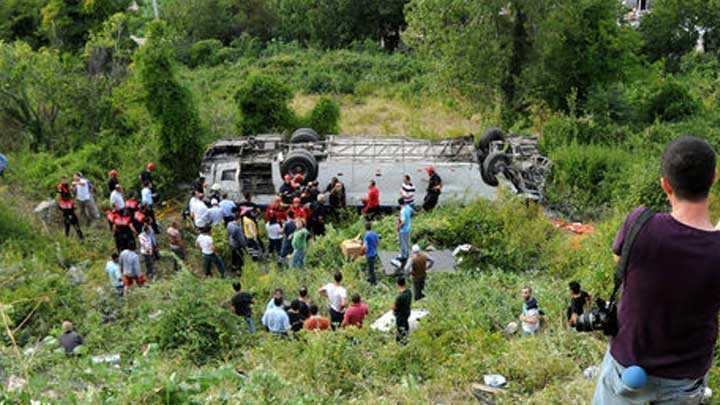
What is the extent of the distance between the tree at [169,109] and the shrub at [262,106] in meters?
2.61

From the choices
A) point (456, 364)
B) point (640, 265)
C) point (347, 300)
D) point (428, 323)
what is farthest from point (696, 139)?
point (347, 300)

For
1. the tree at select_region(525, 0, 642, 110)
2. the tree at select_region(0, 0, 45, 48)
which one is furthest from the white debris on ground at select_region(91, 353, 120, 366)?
the tree at select_region(0, 0, 45, 48)

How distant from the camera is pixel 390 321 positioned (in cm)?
966

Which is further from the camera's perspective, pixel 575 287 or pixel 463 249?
pixel 463 249

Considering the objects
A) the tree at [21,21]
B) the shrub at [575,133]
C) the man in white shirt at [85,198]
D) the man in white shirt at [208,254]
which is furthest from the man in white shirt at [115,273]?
the tree at [21,21]

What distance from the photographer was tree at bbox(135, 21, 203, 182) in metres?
17.1

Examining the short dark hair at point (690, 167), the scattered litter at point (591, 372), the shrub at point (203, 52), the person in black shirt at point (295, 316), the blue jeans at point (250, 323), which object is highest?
the short dark hair at point (690, 167)

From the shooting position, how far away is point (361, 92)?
2939 cm

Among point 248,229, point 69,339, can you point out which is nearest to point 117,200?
point 248,229

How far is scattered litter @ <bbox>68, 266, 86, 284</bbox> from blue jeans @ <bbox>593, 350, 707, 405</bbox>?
34.5 feet

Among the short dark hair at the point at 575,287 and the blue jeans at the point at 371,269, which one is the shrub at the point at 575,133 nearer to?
the blue jeans at the point at 371,269

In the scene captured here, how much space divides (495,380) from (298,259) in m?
6.20

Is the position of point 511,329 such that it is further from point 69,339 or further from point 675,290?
point 675,290

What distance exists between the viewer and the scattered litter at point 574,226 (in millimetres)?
15052
